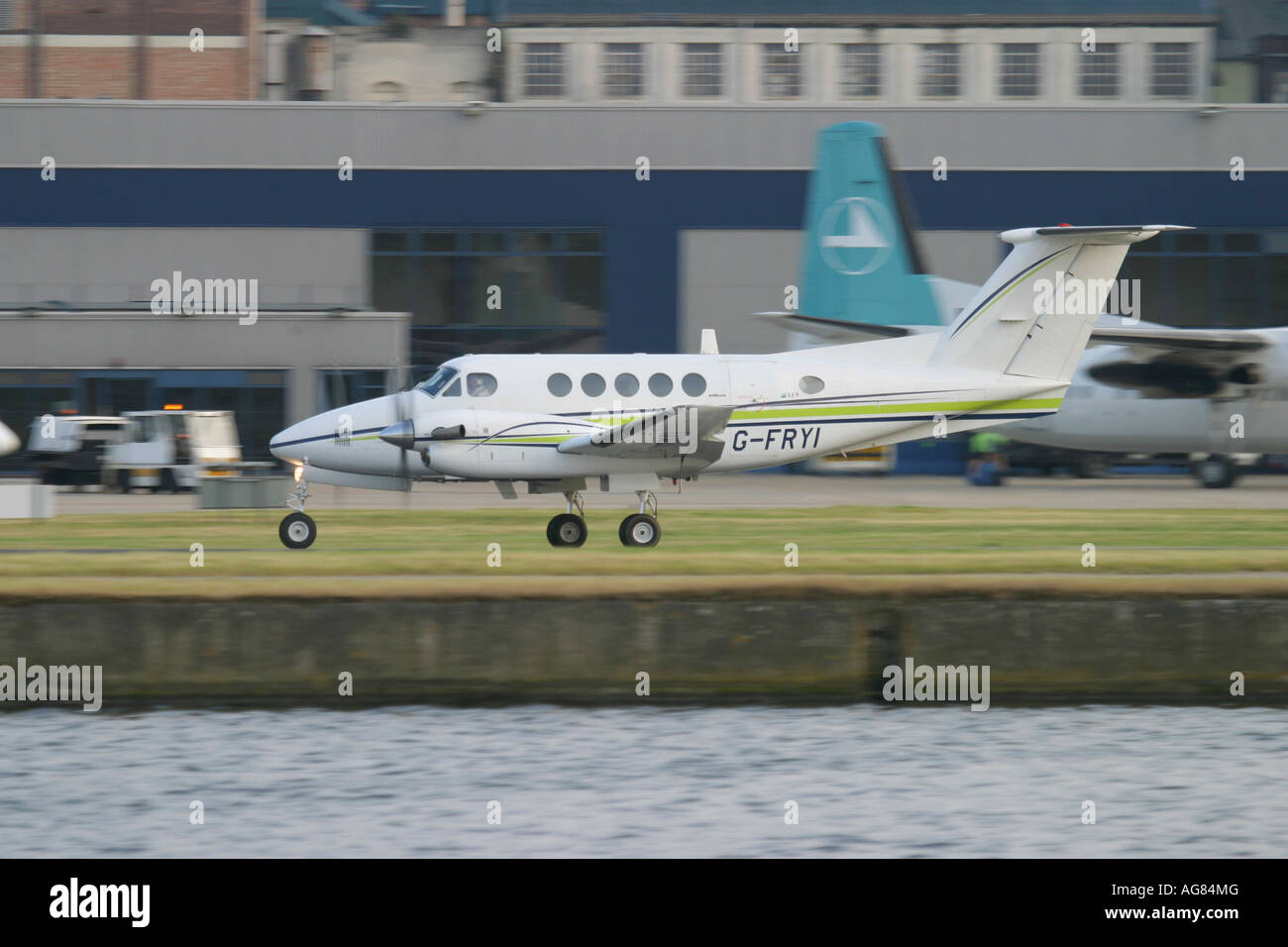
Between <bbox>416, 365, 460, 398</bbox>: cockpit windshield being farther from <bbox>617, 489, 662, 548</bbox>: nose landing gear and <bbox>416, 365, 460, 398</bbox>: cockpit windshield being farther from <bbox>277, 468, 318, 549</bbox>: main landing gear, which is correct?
<bbox>617, 489, 662, 548</bbox>: nose landing gear

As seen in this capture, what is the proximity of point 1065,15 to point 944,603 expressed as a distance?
58.0 meters

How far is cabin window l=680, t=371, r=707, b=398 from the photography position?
78.6ft

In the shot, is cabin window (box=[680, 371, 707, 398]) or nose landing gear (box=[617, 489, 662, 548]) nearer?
nose landing gear (box=[617, 489, 662, 548])

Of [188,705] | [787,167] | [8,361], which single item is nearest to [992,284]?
[188,705]

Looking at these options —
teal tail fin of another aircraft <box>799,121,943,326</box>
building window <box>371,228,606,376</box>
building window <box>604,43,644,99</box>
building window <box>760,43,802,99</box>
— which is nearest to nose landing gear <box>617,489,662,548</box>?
teal tail fin of another aircraft <box>799,121,943,326</box>

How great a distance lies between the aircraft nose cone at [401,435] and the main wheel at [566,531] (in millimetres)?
2238

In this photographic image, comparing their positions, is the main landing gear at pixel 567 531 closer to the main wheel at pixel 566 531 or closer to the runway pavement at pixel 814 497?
the main wheel at pixel 566 531

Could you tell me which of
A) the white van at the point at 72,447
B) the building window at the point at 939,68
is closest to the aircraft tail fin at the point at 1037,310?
the white van at the point at 72,447

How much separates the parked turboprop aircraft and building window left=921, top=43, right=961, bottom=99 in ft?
89.1

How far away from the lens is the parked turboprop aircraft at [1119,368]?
39.8 m

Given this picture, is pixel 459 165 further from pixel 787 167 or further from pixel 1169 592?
pixel 1169 592

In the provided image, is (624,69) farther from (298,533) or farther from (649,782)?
(649,782)

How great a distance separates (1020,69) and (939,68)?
3.34m

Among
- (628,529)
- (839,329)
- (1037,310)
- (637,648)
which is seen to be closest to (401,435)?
(628,529)
